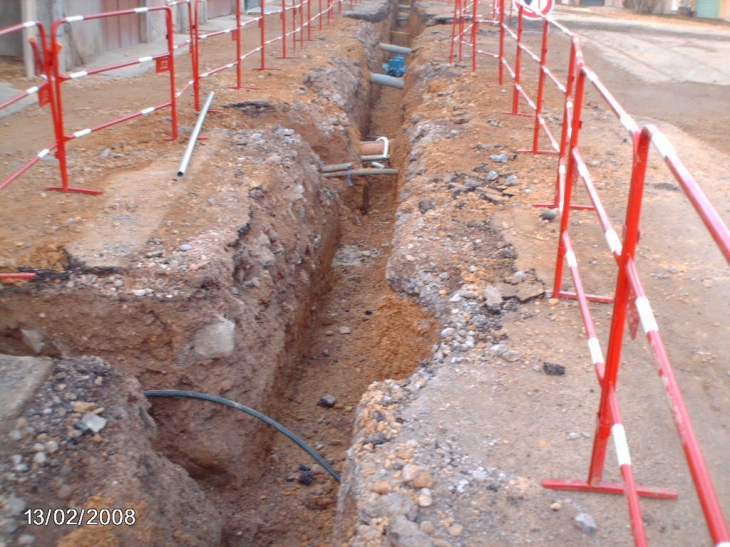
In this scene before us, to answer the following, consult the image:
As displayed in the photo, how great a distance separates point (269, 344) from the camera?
15.5 ft

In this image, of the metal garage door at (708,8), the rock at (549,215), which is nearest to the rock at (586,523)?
the rock at (549,215)

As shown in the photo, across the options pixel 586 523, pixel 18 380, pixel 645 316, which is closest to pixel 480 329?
pixel 586 523

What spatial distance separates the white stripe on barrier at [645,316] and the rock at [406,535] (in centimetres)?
106

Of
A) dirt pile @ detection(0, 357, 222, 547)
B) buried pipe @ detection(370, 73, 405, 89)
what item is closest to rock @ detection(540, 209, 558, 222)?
dirt pile @ detection(0, 357, 222, 547)

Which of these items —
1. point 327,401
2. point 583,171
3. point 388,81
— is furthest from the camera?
point 388,81

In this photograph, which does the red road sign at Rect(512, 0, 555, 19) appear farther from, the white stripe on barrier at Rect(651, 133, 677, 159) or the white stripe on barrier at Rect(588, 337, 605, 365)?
the white stripe on barrier at Rect(651, 133, 677, 159)

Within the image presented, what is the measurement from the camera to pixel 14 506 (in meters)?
2.68

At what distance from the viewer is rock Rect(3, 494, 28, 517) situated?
8.74ft

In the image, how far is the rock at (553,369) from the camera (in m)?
3.38

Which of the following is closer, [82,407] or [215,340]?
[82,407]

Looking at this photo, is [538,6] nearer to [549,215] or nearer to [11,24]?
[549,215]

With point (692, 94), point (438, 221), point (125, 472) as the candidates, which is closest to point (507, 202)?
point (438, 221)

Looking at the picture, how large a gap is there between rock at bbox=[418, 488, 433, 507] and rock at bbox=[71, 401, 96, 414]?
4.77ft

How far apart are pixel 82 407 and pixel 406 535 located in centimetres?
150
